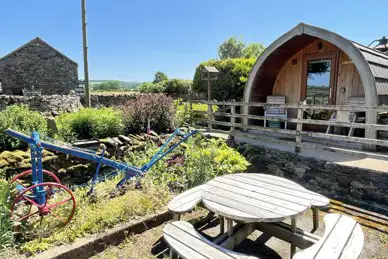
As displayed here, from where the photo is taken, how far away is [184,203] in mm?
2580

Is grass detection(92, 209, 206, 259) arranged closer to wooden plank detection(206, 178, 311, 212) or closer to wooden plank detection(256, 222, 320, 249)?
wooden plank detection(206, 178, 311, 212)

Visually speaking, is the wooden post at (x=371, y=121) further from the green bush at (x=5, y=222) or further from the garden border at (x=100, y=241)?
the green bush at (x=5, y=222)

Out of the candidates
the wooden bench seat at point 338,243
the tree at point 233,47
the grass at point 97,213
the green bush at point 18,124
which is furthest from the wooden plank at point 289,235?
the tree at point 233,47

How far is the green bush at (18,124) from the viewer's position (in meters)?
4.90

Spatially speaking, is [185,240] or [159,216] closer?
[185,240]

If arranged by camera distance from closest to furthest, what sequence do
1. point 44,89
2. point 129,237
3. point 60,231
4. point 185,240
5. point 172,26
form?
point 185,240 → point 60,231 → point 129,237 → point 44,89 → point 172,26

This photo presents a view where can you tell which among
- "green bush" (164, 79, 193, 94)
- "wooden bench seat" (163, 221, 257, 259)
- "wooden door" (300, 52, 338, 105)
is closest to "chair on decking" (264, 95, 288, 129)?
"wooden door" (300, 52, 338, 105)

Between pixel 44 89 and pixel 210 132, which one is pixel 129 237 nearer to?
pixel 210 132

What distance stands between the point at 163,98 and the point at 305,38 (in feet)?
14.5

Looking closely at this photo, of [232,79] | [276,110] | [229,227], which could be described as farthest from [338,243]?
[232,79]

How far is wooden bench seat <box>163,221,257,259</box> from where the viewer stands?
1868 mm

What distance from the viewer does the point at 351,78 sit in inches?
259

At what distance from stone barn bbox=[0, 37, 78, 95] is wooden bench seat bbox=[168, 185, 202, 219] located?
1712 centimetres

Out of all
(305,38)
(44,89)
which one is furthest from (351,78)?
(44,89)
